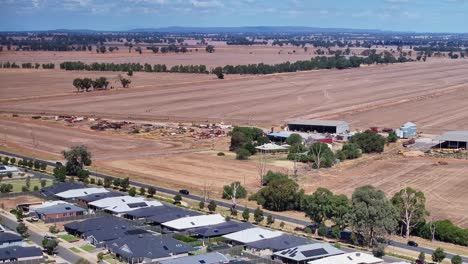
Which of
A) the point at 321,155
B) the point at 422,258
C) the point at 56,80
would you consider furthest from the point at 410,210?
the point at 56,80

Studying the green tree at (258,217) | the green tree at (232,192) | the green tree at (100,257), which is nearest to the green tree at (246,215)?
the green tree at (258,217)

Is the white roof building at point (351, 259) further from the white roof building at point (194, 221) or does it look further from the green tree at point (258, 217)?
the white roof building at point (194, 221)

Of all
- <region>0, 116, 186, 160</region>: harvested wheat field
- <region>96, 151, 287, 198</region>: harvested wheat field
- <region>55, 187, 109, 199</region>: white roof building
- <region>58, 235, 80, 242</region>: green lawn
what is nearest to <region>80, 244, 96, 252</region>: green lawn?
<region>58, 235, 80, 242</region>: green lawn

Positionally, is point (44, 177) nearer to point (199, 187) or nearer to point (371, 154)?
point (199, 187)

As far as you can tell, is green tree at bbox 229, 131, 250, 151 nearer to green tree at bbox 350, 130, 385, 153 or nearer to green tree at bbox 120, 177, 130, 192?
green tree at bbox 350, 130, 385, 153

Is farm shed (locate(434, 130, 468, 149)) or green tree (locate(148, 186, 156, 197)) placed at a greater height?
farm shed (locate(434, 130, 468, 149))

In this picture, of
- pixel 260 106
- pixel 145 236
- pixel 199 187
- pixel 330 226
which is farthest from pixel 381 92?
pixel 145 236

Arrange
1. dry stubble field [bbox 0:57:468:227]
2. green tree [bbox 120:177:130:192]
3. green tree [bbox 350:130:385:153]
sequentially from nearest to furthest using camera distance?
green tree [bbox 120:177:130:192]
dry stubble field [bbox 0:57:468:227]
green tree [bbox 350:130:385:153]
